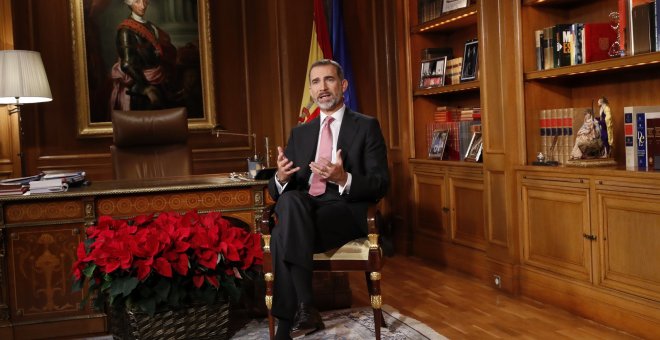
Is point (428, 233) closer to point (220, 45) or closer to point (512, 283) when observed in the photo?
point (512, 283)

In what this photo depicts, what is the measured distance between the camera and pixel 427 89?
16.6 ft

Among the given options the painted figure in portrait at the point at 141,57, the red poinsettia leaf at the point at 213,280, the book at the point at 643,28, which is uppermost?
the painted figure in portrait at the point at 141,57

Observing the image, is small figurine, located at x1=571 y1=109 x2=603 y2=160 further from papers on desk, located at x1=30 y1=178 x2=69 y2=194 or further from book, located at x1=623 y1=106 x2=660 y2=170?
papers on desk, located at x1=30 y1=178 x2=69 y2=194

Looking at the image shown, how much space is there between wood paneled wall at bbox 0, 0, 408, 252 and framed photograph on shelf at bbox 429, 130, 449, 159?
0.97ft

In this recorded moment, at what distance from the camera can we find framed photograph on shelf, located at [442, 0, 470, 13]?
461 centimetres

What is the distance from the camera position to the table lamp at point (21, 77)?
4.50 meters

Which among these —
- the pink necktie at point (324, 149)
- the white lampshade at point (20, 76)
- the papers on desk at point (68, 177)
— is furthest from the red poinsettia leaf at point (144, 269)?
the white lampshade at point (20, 76)

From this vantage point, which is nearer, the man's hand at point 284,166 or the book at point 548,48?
the man's hand at point 284,166

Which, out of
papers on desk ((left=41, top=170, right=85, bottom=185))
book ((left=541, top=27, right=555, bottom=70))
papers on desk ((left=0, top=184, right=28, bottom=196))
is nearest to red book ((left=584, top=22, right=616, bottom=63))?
book ((left=541, top=27, right=555, bottom=70))

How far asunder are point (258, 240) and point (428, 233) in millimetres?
2105

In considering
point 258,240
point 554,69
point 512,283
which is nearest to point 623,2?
point 554,69

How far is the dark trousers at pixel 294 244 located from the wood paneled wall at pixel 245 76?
2387 millimetres

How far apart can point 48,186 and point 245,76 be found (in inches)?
109

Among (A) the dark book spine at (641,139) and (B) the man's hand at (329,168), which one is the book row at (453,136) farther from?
(B) the man's hand at (329,168)
